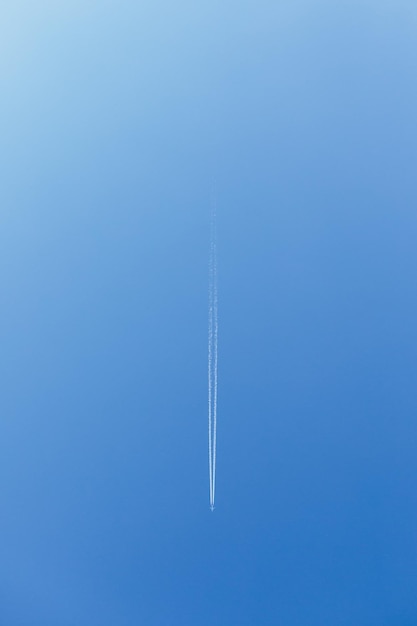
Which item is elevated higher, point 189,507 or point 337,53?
point 337,53

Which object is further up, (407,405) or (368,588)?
(407,405)

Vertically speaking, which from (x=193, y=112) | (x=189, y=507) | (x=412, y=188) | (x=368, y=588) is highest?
(x=193, y=112)

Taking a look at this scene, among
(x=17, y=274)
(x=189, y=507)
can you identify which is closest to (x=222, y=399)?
(x=189, y=507)

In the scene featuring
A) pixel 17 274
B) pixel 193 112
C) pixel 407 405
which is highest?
pixel 193 112

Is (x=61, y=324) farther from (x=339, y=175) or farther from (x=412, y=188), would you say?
(x=412, y=188)

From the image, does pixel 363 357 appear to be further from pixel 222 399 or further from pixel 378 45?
pixel 378 45

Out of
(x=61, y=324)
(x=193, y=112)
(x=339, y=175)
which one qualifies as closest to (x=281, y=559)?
(x=61, y=324)

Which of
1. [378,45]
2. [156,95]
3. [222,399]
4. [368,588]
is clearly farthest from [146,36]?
[368,588]
